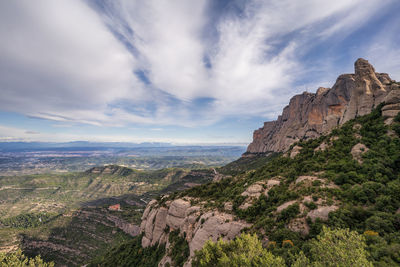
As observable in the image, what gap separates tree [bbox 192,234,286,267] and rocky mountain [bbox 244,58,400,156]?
6039cm

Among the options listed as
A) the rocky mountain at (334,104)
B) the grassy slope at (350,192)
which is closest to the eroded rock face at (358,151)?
the grassy slope at (350,192)

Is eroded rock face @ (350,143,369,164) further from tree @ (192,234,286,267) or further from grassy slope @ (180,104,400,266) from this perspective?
tree @ (192,234,286,267)

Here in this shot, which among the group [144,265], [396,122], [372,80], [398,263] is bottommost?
[144,265]

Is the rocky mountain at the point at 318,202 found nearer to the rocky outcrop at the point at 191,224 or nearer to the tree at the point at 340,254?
the rocky outcrop at the point at 191,224

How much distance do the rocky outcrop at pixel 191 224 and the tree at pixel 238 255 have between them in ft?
20.5

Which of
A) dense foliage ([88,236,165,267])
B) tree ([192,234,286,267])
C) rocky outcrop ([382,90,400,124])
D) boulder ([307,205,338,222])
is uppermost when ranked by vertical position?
rocky outcrop ([382,90,400,124])

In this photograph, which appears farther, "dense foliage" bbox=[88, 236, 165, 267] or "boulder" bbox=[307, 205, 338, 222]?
"dense foliage" bbox=[88, 236, 165, 267]

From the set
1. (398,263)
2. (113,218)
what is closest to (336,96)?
(398,263)

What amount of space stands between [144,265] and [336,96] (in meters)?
141

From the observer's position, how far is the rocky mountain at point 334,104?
5482 centimetres

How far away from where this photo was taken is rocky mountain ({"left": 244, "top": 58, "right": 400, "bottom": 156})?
54816 mm

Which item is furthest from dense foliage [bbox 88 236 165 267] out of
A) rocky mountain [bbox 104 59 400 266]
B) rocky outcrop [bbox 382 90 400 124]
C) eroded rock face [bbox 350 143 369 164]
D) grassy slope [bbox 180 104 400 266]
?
rocky outcrop [bbox 382 90 400 124]

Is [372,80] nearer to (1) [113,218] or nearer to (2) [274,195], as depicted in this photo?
(2) [274,195]

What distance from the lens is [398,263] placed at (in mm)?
16625
